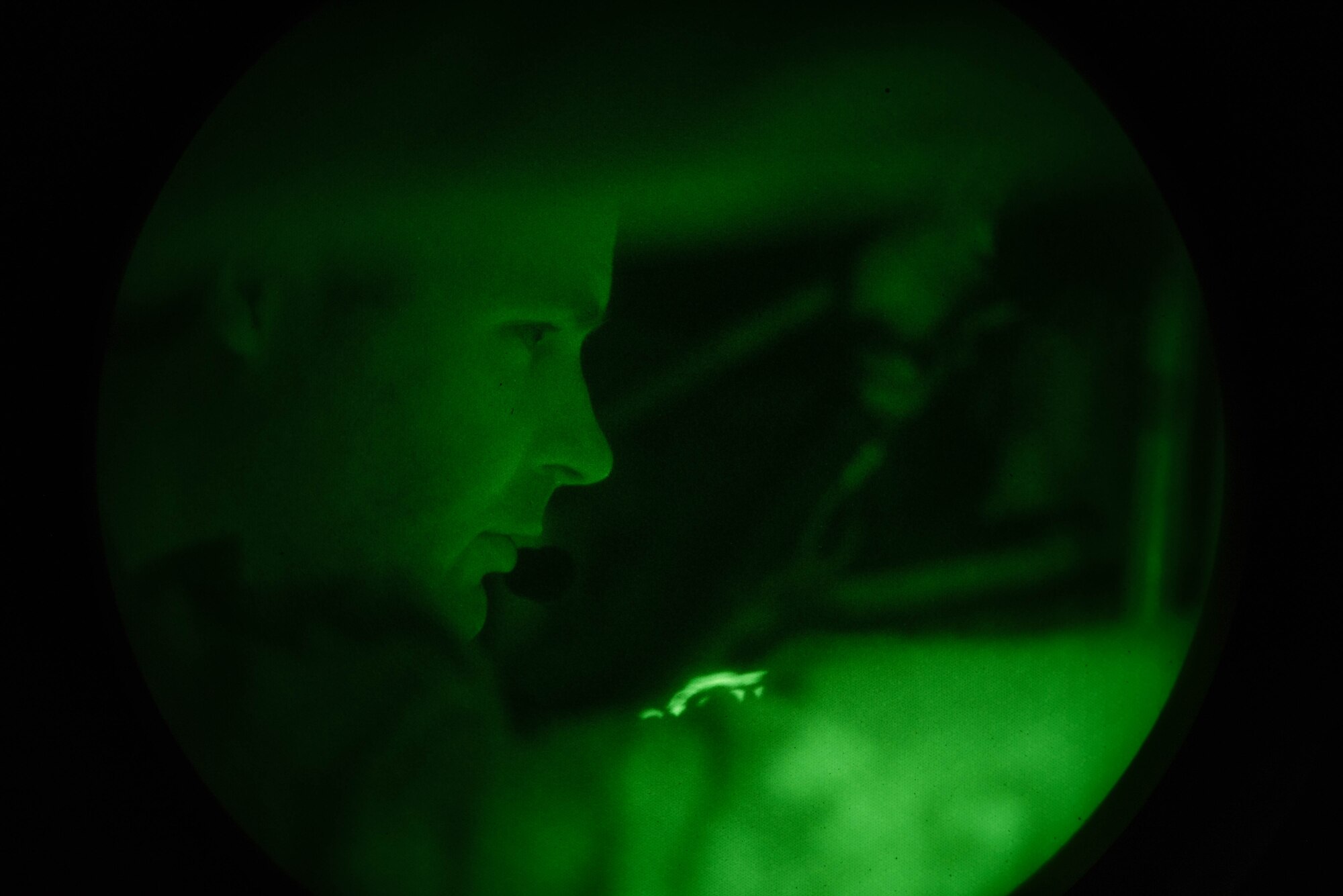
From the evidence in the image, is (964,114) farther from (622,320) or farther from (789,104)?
(622,320)

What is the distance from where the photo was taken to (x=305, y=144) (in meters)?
0.69

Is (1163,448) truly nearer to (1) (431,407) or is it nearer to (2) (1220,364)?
(2) (1220,364)

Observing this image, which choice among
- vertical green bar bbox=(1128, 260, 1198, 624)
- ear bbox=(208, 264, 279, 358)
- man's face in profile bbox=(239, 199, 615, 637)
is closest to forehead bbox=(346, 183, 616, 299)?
man's face in profile bbox=(239, 199, 615, 637)

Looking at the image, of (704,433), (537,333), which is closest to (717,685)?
(704,433)

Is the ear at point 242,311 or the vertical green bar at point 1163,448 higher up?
the ear at point 242,311

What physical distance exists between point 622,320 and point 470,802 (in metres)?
0.43

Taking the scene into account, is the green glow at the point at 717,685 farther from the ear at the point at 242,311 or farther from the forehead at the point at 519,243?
the ear at the point at 242,311

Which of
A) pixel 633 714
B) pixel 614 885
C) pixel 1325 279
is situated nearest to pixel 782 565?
pixel 633 714

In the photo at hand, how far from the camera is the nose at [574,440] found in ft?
2.17

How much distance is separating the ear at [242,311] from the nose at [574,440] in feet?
0.84

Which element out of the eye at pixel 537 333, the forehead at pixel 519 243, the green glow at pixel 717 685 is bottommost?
the green glow at pixel 717 685

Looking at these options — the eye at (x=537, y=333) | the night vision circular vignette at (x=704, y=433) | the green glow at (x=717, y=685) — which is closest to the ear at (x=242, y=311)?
the night vision circular vignette at (x=704, y=433)

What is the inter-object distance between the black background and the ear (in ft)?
0.35

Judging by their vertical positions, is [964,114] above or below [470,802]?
above
